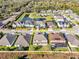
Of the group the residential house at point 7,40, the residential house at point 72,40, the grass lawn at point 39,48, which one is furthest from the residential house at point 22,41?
the residential house at point 72,40

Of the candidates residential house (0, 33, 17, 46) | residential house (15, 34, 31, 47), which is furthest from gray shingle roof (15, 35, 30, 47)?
residential house (0, 33, 17, 46)

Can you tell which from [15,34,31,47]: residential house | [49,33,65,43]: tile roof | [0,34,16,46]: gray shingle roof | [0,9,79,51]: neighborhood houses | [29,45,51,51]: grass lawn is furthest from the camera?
[49,33,65,43]: tile roof

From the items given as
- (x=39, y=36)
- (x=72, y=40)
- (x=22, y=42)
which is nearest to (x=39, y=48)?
(x=22, y=42)

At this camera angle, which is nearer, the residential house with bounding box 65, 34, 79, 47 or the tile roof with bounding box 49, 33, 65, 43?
the residential house with bounding box 65, 34, 79, 47

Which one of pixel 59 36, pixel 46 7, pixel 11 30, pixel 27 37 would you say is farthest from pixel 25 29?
pixel 46 7

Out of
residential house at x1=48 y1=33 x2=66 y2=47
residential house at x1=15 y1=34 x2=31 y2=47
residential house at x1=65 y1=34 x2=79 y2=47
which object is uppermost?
residential house at x1=15 y1=34 x2=31 y2=47

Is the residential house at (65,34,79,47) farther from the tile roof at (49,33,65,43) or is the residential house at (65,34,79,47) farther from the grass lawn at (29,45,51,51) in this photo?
the grass lawn at (29,45,51,51)

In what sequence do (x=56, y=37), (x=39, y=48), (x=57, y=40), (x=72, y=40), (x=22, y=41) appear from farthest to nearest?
(x=56, y=37)
(x=72, y=40)
(x=57, y=40)
(x=22, y=41)
(x=39, y=48)

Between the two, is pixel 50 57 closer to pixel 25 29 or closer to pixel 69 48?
pixel 69 48

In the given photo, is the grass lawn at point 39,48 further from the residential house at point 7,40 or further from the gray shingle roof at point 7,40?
the gray shingle roof at point 7,40

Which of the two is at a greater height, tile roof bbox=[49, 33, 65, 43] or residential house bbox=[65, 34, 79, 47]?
tile roof bbox=[49, 33, 65, 43]

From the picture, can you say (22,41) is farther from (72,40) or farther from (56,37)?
(72,40)

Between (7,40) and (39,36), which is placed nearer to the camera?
(7,40)
